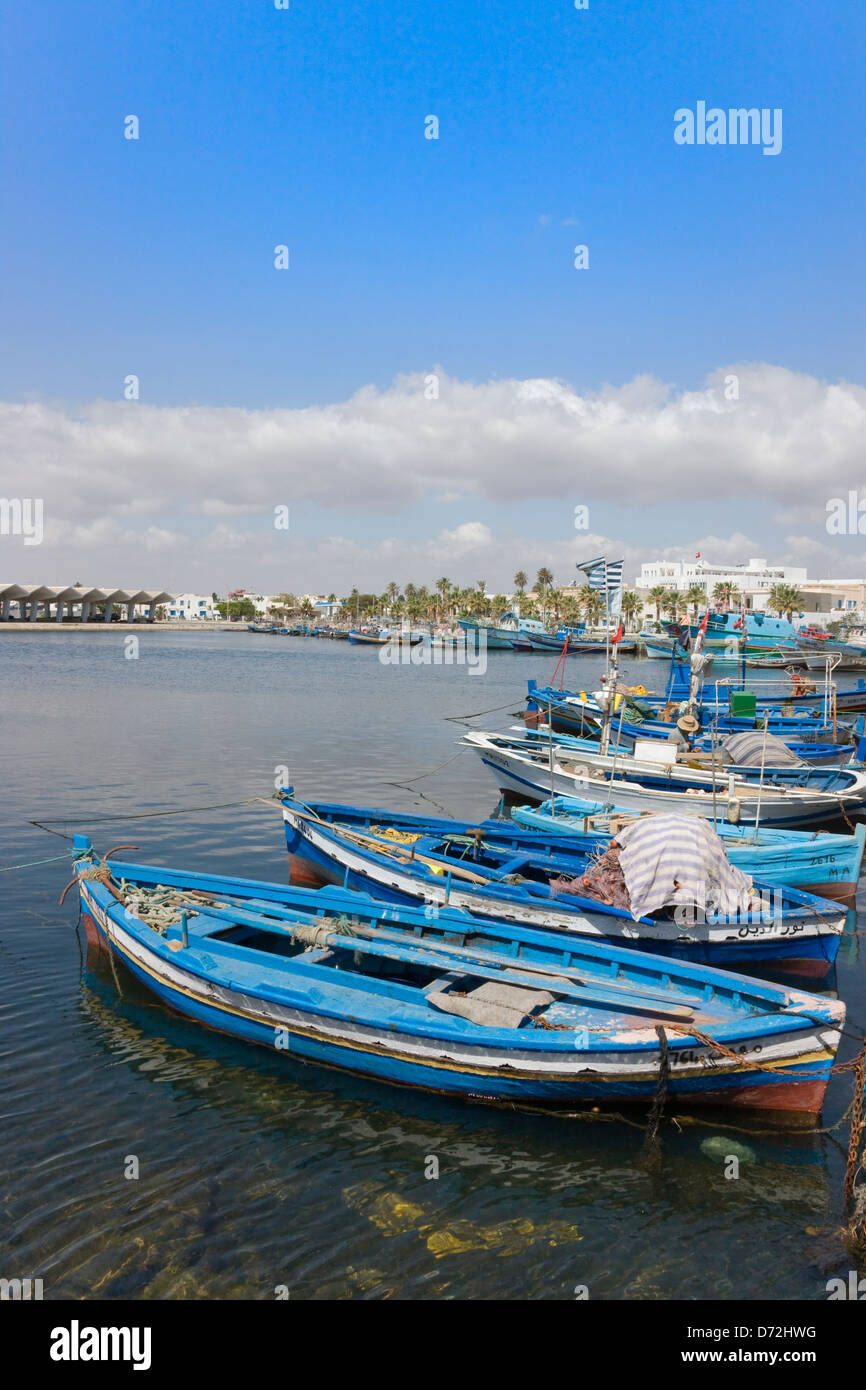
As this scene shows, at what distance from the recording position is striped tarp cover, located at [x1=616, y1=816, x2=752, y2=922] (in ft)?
42.7

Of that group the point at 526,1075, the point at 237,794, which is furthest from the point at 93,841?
the point at 526,1075

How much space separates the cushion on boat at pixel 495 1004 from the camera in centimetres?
1077

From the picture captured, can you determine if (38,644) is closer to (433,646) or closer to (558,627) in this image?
(433,646)

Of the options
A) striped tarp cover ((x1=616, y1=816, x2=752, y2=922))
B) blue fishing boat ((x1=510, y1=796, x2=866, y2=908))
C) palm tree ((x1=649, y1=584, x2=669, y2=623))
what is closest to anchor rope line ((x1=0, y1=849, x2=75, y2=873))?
blue fishing boat ((x1=510, y1=796, x2=866, y2=908))

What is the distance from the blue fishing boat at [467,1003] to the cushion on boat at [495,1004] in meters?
0.02

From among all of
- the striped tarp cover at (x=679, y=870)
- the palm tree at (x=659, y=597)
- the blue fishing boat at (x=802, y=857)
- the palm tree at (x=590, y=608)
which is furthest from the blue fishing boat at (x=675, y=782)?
the palm tree at (x=590, y=608)

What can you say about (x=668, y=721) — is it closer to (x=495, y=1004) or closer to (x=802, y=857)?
(x=802, y=857)

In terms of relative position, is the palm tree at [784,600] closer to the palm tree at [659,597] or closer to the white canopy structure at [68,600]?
the palm tree at [659,597]

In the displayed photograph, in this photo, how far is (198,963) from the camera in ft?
40.4

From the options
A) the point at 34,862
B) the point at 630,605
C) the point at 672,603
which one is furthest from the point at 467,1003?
the point at 630,605

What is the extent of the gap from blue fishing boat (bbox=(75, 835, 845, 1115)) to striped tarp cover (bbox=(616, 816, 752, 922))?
1.39 meters

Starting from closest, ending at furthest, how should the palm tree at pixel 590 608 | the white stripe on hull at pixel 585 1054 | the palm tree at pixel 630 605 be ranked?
the white stripe on hull at pixel 585 1054
the palm tree at pixel 630 605
the palm tree at pixel 590 608

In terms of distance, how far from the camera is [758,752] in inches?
1056

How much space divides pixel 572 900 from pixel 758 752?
15636 millimetres
